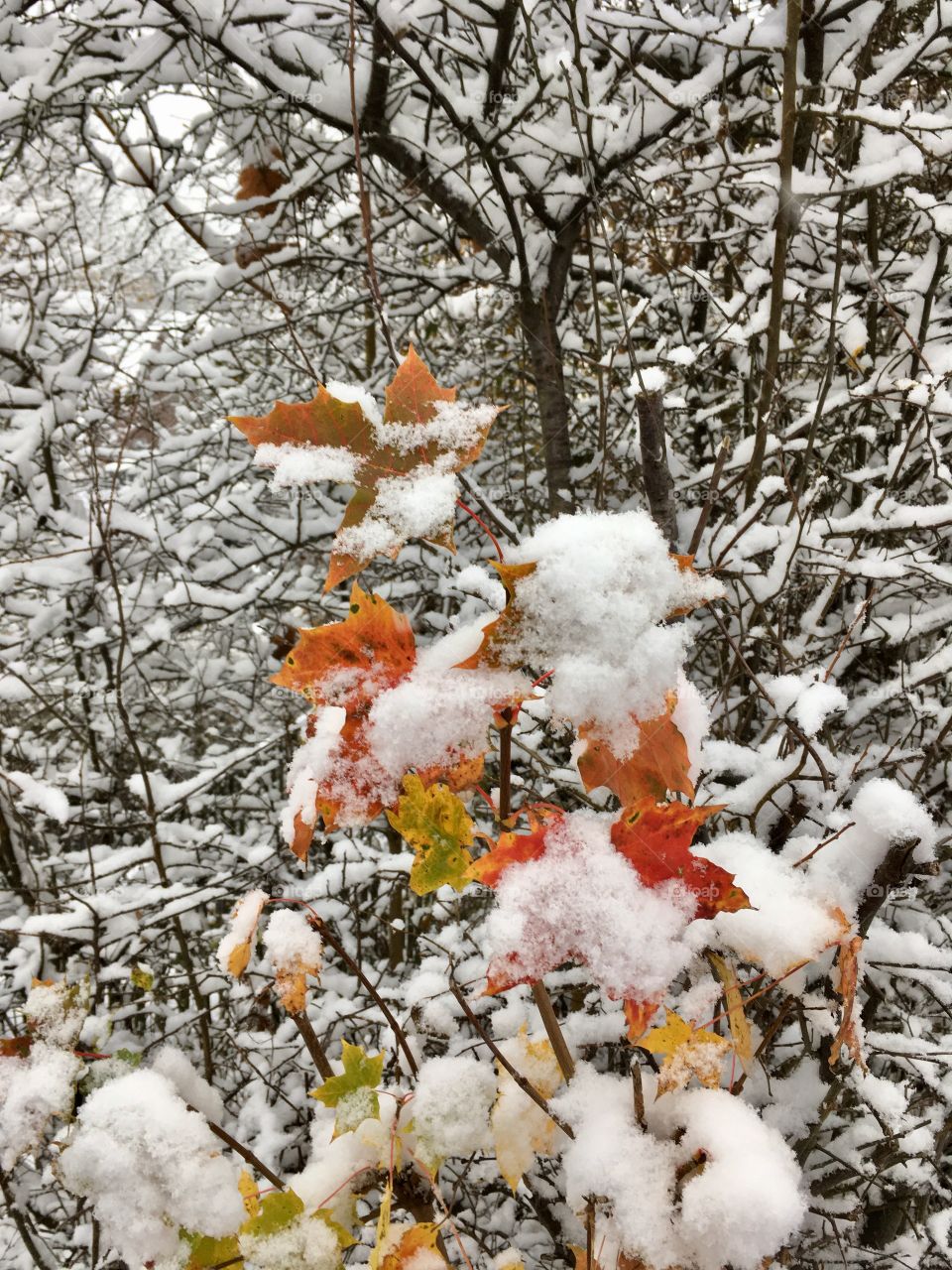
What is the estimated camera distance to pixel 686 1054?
76 centimetres

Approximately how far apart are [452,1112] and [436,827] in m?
0.41

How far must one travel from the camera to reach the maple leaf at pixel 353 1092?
0.91 meters

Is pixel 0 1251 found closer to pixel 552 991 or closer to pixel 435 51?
pixel 552 991

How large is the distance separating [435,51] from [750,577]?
2.26 m

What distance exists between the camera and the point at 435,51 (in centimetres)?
269

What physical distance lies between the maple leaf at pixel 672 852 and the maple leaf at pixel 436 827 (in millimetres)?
148

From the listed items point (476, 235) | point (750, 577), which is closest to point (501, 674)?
point (750, 577)

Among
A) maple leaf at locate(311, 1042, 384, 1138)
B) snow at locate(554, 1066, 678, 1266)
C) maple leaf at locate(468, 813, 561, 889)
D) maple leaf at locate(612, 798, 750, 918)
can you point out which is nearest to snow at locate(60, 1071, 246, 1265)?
maple leaf at locate(311, 1042, 384, 1138)

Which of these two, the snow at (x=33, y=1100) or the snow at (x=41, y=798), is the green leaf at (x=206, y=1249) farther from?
the snow at (x=41, y=798)

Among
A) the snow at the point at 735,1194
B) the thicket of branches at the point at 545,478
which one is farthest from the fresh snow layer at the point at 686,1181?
the thicket of branches at the point at 545,478

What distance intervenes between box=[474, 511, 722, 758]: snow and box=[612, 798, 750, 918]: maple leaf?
111 millimetres

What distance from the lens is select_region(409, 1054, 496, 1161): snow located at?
0.90 meters

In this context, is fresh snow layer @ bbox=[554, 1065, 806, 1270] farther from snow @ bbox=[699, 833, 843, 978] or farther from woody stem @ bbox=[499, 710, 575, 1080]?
snow @ bbox=[699, 833, 843, 978]

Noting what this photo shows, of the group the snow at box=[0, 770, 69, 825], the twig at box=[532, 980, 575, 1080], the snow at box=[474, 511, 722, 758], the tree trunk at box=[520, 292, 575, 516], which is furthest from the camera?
the tree trunk at box=[520, 292, 575, 516]
